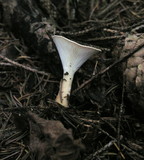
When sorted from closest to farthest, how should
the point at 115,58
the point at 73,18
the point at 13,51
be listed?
the point at 115,58, the point at 13,51, the point at 73,18

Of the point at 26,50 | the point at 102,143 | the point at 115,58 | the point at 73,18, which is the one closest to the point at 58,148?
the point at 102,143

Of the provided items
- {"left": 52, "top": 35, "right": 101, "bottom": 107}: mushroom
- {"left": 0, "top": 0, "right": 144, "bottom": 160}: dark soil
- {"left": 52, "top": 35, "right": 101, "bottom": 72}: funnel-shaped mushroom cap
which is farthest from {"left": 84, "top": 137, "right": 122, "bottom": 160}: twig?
{"left": 52, "top": 35, "right": 101, "bottom": 72}: funnel-shaped mushroom cap

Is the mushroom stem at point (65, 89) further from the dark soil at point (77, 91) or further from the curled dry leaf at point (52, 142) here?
the curled dry leaf at point (52, 142)

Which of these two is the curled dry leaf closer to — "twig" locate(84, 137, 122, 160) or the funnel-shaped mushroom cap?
"twig" locate(84, 137, 122, 160)

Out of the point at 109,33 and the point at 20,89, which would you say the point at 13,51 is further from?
the point at 109,33

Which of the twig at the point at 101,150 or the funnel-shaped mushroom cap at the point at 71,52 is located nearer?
the twig at the point at 101,150

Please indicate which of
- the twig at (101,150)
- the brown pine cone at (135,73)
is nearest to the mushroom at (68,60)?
the brown pine cone at (135,73)

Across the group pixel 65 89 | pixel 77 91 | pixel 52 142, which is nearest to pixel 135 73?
pixel 77 91
